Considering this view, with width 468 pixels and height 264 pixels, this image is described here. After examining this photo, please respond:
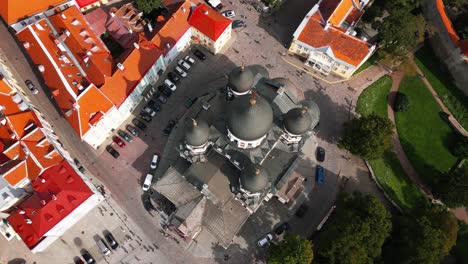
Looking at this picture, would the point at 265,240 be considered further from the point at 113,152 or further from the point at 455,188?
the point at 455,188

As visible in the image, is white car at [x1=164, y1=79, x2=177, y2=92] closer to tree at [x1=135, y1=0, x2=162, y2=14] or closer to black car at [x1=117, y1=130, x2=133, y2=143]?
black car at [x1=117, y1=130, x2=133, y2=143]

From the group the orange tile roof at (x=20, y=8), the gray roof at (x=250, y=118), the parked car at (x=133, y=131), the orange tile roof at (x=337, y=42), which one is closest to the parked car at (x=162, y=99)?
the parked car at (x=133, y=131)

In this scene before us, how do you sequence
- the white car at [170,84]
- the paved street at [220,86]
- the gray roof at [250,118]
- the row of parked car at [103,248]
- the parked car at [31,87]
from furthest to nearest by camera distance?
the white car at [170,84]
the parked car at [31,87]
the paved street at [220,86]
the row of parked car at [103,248]
the gray roof at [250,118]

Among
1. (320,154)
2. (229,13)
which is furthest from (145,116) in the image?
(320,154)

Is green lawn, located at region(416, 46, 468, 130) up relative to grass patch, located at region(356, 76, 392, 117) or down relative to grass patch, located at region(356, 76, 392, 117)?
up

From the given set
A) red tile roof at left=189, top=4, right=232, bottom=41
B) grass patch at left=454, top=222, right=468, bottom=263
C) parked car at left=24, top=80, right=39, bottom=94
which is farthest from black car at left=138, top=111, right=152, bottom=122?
grass patch at left=454, top=222, right=468, bottom=263

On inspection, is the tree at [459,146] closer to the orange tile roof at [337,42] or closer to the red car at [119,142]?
the orange tile roof at [337,42]

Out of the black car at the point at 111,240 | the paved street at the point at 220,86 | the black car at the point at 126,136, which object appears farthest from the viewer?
the black car at the point at 126,136
